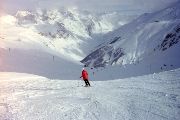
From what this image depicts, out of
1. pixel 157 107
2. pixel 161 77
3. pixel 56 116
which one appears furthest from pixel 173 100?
pixel 161 77

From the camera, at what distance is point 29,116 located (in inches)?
807

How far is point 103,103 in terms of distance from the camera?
22031mm

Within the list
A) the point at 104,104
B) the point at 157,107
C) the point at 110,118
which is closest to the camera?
the point at 110,118

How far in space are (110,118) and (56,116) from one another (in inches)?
118

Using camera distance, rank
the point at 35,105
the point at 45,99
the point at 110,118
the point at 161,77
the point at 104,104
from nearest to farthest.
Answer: the point at 110,118, the point at 104,104, the point at 35,105, the point at 45,99, the point at 161,77

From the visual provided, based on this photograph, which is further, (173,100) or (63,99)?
(63,99)

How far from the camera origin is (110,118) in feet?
61.0

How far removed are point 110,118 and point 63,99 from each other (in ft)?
21.6

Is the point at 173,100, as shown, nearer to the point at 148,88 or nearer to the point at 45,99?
the point at 148,88

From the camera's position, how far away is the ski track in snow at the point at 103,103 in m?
19.2

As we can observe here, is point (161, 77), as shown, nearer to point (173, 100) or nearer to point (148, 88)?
point (148, 88)

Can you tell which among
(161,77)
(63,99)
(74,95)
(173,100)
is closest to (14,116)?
(63,99)

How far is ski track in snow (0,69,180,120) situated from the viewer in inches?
755

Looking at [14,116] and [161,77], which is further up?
[161,77]
